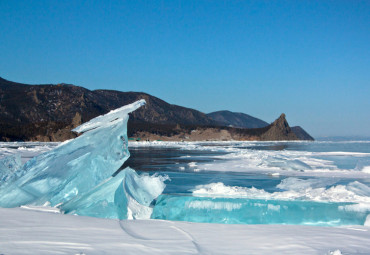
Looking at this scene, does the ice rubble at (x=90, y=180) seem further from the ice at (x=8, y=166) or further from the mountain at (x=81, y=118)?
the mountain at (x=81, y=118)

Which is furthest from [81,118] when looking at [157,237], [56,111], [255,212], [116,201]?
[157,237]

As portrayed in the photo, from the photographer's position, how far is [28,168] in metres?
5.91

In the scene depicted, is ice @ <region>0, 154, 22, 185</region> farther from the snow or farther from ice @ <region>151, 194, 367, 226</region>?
ice @ <region>151, 194, 367, 226</region>

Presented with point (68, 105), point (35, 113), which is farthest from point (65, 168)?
Result: point (68, 105)

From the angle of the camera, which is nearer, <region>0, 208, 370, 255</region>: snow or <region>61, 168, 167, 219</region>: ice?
<region>0, 208, 370, 255</region>: snow

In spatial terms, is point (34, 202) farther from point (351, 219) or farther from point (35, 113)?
point (35, 113)

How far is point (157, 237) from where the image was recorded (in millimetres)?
3561

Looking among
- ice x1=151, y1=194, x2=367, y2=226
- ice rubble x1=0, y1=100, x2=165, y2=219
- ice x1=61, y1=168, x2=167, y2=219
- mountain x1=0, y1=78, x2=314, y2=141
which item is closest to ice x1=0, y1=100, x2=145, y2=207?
ice rubble x1=0, y1=100, x2=165, y2=219

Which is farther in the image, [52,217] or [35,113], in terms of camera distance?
[35,113]

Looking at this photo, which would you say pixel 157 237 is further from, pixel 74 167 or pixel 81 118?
pixel 81 118

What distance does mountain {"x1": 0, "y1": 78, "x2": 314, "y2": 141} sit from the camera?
181ft

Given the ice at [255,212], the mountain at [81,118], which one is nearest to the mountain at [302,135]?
the mountain at [81,118]

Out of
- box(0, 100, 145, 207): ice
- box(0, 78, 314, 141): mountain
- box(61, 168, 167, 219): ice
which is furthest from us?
box(0, 78, 314, 141): mountain

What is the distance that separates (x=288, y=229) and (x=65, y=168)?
3.49 m
